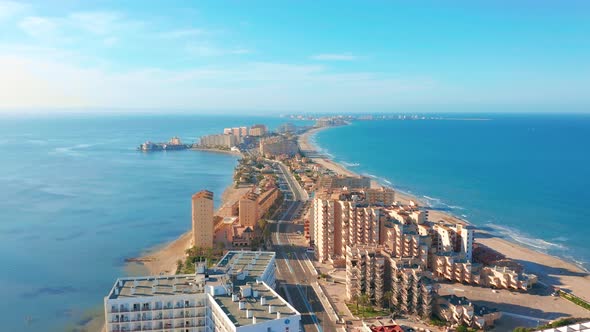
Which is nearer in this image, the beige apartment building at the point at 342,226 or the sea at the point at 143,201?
the sea at the point at 143,201

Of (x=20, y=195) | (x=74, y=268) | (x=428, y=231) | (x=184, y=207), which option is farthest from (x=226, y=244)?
(x=20, y=195)

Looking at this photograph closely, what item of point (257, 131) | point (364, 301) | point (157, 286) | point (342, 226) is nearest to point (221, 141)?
point (257, 131)

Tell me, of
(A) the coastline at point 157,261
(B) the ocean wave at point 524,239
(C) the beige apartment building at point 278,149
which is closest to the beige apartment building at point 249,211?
(A) the coastline at point 157,261

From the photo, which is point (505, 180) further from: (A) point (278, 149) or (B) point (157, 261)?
(B) point (157, 261)

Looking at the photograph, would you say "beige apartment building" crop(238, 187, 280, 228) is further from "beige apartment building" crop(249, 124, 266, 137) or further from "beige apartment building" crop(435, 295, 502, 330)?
"beige apartment building" crop(249, 124, 266, 137)

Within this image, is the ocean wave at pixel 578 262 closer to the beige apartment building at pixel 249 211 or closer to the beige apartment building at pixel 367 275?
the beige apartment building at pixel 367 275

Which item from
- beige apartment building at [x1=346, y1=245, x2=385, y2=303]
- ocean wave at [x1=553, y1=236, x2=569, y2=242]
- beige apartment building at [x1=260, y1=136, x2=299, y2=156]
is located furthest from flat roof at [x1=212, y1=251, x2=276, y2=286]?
beige apartment building at [x1=260, y1=136, x2=299, y2=156]
